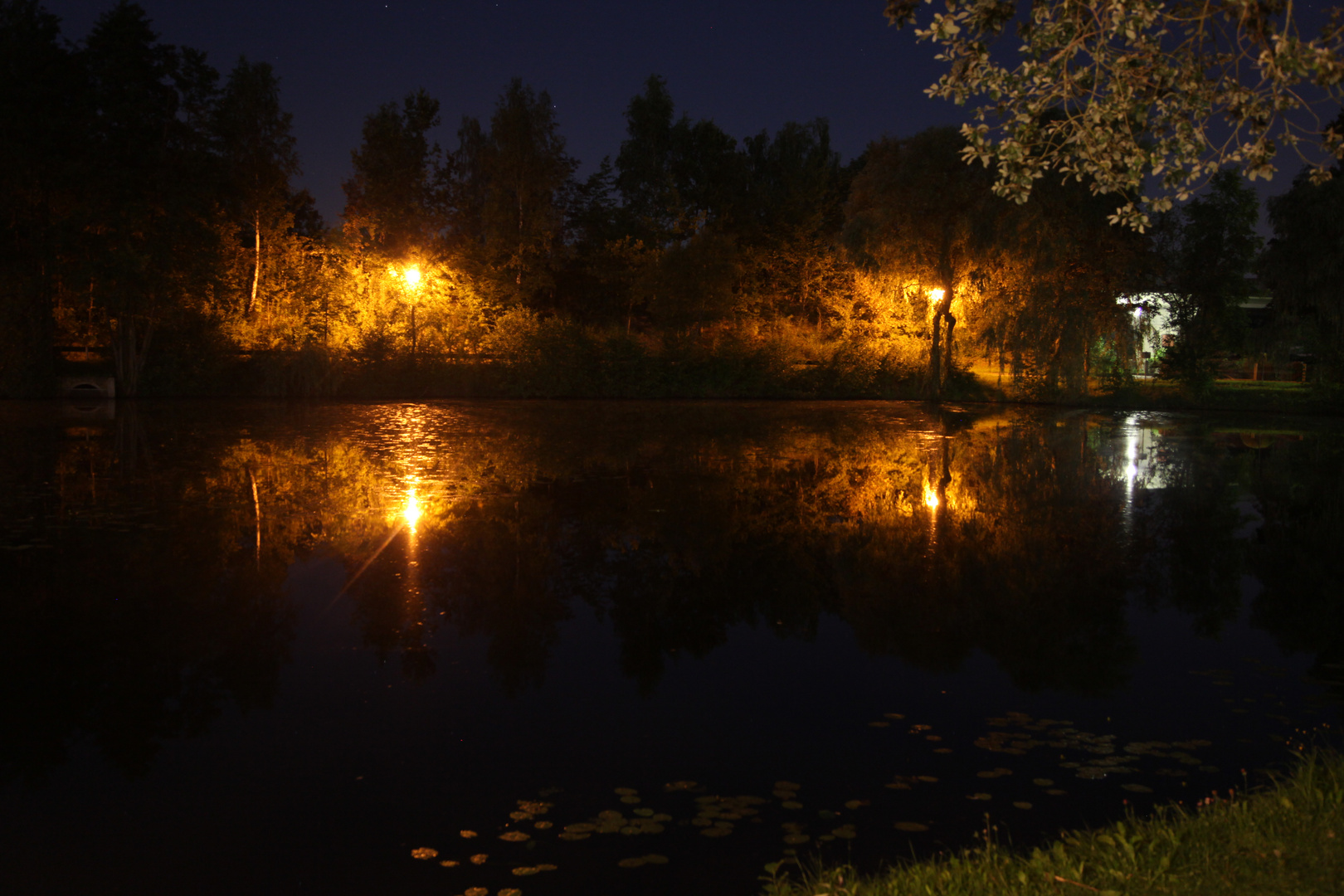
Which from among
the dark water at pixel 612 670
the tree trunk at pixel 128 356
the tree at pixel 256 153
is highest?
the tree at pixel 256 153

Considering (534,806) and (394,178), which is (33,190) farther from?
(534,806)

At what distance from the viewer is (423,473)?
14039 millimetres

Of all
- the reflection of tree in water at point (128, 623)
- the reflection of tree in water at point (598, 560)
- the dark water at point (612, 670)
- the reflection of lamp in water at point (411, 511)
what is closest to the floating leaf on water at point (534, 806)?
the dark water at point (612, 670)

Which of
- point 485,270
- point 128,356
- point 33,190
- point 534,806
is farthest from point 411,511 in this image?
point 485,270

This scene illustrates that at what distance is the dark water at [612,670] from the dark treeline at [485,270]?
20.3 m

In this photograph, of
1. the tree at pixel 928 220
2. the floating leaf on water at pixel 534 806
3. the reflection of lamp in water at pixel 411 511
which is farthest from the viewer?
the tree at pixel 928 220

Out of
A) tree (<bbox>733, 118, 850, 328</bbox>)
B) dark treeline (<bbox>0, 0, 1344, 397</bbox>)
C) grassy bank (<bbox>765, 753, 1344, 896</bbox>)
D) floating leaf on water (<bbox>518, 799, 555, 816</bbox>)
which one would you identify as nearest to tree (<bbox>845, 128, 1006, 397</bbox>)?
dark treeline (<bbox>0, 0, 1344, 397</bbox>)

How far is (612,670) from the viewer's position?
6.03m

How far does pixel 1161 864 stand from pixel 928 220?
33332 mm

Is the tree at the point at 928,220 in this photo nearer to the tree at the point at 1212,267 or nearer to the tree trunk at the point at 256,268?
the tree at the point at 1212,267

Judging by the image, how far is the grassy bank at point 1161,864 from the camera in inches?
127

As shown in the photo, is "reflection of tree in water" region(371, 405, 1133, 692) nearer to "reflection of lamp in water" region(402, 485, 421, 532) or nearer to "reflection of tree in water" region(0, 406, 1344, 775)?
"reflection of tree in water" region(0, 406, 1344, 775)

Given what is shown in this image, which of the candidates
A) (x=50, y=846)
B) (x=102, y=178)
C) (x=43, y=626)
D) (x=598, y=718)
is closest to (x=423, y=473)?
(x=43, y=626)

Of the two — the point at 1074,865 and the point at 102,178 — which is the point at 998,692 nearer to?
the point at 1074,865
